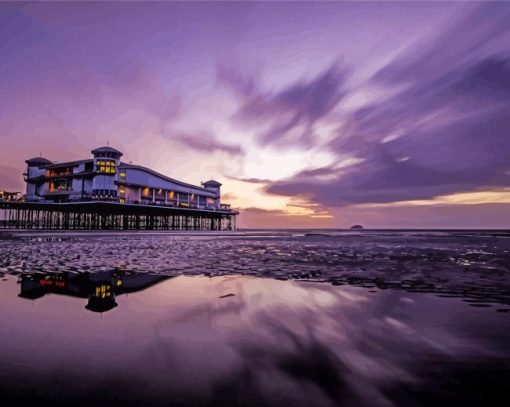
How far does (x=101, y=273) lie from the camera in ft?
38.2

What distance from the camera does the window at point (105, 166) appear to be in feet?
250

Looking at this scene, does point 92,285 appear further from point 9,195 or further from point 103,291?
point 9,195

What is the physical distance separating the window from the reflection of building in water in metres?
70.4

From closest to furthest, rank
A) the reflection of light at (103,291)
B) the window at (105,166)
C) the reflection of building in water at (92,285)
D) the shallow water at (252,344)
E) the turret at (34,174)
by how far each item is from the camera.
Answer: the shallow water at (252,344), the reflection of building in water at (92,285), the reflection of light at (103,291), the window at (105,166), the turret at (34,174)

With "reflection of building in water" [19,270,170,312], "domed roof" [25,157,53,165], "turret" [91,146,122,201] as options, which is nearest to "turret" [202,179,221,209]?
"turret" [91,146,122,201]

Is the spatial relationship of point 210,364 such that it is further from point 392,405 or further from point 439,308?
point 439,308

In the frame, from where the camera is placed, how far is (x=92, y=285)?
9453 mm

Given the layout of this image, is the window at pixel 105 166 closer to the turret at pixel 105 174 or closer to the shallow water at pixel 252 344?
the turret at pixel 105 174

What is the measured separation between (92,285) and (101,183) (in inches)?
2895

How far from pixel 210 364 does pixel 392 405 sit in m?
2.00

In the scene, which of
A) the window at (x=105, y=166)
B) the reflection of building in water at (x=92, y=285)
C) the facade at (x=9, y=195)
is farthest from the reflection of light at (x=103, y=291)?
the facade at (x=9, y=195)

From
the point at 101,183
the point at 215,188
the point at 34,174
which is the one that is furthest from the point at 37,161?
the point at 215,188

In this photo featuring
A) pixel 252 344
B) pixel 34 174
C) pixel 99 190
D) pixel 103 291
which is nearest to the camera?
pixel 252 344

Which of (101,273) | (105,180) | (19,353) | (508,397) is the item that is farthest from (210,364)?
(105,180)
